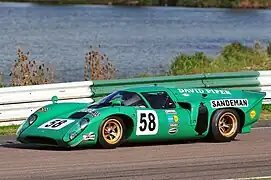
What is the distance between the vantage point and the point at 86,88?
16.3 m

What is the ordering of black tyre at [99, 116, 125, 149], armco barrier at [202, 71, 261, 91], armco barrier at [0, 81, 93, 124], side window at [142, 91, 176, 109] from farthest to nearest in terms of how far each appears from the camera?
armco barrier at [202, 71, 261, 91] → armco barrier at [0, 81, 93, 124] → side window at [142, 91, 176, 109] → black tyre at [99, 116, 125, 149]

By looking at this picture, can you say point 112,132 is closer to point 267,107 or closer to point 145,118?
point 145,118

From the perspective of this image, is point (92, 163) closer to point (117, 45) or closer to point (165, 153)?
point (165, 153)

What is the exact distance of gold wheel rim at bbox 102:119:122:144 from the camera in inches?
491

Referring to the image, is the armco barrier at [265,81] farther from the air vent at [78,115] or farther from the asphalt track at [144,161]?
the air vent at [78,115]

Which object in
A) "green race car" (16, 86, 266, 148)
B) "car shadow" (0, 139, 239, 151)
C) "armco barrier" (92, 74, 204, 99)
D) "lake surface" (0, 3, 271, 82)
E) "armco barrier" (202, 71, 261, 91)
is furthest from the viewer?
"lake surface" (0, 3, 271, 82)

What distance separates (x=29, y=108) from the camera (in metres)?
15.7

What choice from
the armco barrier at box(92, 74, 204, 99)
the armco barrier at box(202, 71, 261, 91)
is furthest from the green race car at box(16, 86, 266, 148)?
the armco barrier at box(202, 71, 261, 91)

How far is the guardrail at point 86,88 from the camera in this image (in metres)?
15.6

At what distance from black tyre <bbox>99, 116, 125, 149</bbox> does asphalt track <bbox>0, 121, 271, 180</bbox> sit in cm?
13

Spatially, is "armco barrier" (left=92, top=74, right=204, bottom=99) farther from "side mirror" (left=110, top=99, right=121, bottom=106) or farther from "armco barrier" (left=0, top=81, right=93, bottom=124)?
"side mirror" (left=110, top=99, right=121, bottom=106)

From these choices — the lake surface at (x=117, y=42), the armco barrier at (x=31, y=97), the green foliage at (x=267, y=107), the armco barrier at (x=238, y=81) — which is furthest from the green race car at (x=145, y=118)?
the lake surface at (x=117, y=42)

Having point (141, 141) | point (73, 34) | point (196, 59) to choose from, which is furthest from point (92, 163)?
point (73, 34)

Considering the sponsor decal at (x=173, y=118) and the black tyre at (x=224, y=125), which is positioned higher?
the sponsor decal at (x=173, y=118)
